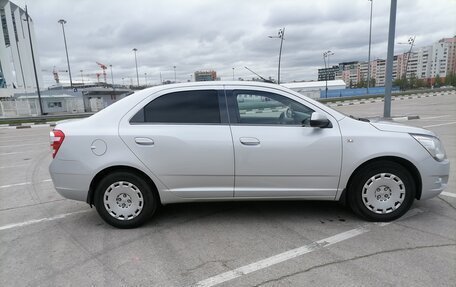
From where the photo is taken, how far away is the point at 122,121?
3.69 metres

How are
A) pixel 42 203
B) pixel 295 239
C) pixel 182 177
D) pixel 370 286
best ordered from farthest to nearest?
pixel 42 203 → pixel 182 177 → pixel 295 239 → pixel 370 286

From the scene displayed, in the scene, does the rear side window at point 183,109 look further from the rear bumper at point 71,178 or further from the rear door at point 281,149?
the rear bumper at point 71,178

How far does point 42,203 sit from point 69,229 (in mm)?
1357

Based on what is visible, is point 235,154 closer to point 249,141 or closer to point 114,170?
point 249,141

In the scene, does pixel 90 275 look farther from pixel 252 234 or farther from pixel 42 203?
pixel 42 203

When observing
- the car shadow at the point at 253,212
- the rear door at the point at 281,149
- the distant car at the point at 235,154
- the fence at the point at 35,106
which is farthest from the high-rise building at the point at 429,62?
the rear door at the point at 281,149

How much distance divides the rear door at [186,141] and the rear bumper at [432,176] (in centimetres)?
221

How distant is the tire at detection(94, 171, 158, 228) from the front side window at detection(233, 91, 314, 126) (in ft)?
4.56

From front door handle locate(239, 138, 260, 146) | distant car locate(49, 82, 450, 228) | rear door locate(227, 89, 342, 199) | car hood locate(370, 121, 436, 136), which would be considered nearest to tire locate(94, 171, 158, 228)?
distant car locate(49, 82, 450, 228)

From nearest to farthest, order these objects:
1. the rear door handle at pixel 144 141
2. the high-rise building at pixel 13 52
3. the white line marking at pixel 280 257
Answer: the white line marking at pixel 280 257, the rear door handle at pixel 144 141, the high-rise building at pixel 13 52

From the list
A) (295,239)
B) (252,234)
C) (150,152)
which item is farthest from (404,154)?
(150,152)

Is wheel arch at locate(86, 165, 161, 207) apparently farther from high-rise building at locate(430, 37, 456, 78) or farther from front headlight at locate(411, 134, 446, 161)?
high-rise building at locate(430, 37, 456, 78)

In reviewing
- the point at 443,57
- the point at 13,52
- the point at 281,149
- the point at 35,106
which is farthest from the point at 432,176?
the point at 443,57

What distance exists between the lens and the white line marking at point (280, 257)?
2755 mm
